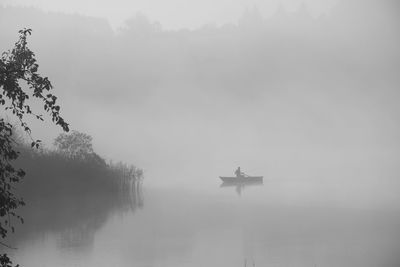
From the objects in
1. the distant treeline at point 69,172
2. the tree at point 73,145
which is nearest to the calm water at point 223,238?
the distant treeline at point 69,172

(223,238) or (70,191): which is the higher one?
(70,191)

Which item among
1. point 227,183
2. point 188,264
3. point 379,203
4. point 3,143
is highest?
point 227,183

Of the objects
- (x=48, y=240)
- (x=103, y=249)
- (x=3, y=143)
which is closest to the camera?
(x=3, y=143)

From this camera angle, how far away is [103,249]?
1677 inches

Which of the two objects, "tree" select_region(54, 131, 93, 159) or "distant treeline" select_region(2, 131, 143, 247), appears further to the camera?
"tree" select_region(54, 131, 93, 159)

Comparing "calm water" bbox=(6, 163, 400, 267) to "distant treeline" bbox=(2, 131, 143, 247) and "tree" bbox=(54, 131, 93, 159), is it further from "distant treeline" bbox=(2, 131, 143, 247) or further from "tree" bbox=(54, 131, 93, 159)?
"tree" bbox=(54, 131, 93, 159)

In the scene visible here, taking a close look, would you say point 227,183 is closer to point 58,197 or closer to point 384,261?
point 58,197

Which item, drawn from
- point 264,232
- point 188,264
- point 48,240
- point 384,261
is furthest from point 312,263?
point 48,240

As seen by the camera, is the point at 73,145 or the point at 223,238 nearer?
the point at 223,238

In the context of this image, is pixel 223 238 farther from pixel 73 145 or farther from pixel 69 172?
pixel 73 145

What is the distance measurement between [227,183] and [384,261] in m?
129

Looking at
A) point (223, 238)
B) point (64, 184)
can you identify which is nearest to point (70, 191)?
point (64, 184)

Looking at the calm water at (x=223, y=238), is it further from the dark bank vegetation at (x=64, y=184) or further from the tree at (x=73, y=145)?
the tree at (x=73, y=145)

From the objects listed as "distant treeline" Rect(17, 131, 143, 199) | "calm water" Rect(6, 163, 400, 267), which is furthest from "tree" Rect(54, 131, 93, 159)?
"calm water" Rect(6, 163, 400, 267)
